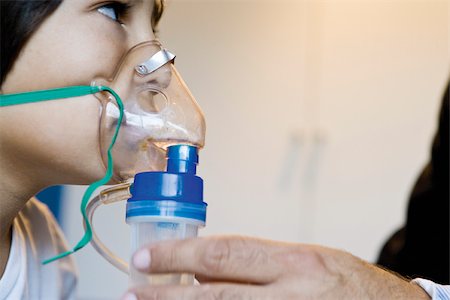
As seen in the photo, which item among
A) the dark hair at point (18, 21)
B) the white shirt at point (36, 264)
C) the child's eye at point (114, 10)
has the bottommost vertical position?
the white shirt at point (36, 264)

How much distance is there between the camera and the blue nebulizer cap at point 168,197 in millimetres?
690

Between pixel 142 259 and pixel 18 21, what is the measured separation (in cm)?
43

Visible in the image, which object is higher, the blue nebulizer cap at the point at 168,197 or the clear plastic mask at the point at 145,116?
the clear plastic mask at the point at 145,116

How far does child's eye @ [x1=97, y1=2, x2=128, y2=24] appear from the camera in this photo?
95 cm

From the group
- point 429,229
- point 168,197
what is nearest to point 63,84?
point 168,197

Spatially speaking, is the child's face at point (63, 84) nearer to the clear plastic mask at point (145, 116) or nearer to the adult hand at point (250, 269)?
the clear plastic mask at point (145, 116)

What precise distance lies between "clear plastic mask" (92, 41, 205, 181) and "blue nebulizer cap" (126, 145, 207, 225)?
0.59 feet

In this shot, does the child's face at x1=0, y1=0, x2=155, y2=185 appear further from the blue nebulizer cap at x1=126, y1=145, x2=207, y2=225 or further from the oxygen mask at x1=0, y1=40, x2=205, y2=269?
the blue nebulizer cap at x1=126, y1=145, x2=207, y2=225

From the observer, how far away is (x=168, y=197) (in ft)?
2.27

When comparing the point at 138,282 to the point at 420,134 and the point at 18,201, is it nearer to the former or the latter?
the point at 18,201

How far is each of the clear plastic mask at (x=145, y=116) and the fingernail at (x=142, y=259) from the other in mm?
227

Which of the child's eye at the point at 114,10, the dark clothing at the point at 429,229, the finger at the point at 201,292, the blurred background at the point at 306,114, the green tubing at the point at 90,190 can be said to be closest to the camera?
the finger at the point at 201,292

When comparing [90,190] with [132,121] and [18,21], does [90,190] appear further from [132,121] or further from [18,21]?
[18,21]

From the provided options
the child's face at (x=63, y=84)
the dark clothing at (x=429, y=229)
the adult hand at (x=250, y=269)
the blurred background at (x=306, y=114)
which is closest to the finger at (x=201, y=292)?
the adult hand at (x=250, y=269)
